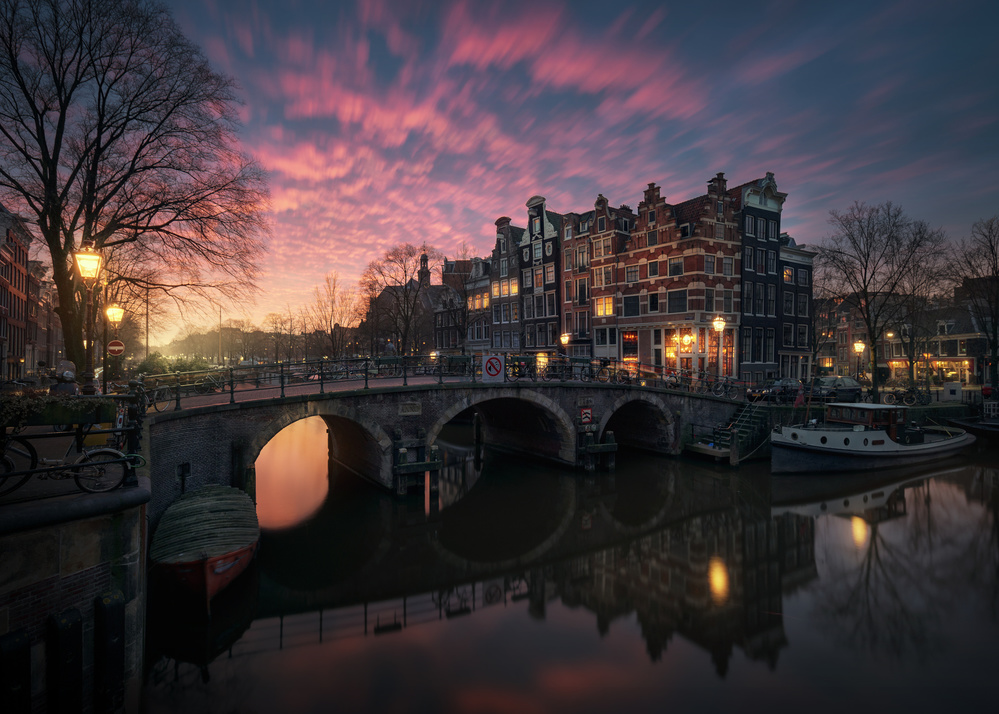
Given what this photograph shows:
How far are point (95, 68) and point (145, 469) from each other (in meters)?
13.4

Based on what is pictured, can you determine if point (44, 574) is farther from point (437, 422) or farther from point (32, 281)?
point (32, 281)

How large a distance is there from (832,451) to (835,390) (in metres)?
7.88

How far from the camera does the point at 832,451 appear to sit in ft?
71.4

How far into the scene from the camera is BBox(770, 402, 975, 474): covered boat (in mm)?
21891

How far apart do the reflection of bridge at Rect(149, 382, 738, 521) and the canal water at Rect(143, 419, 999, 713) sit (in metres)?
2.64

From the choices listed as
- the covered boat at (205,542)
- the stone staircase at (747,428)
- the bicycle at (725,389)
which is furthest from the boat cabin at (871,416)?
the covered boat at (205,542)

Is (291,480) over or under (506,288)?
under

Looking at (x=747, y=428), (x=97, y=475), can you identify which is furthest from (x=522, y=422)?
(x=97, y=475)

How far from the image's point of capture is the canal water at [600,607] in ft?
27.8

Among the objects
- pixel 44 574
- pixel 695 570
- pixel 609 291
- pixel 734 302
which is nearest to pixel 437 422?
pixel 695 570

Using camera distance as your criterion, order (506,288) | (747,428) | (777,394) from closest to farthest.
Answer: (747,428)
(777,394)
(506,288)

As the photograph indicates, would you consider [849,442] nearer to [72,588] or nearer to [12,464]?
[72,588]

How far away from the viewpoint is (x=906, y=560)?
14.0 meters

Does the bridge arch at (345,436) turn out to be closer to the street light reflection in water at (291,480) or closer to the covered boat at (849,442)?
the street light reflection in water at (291,480)
